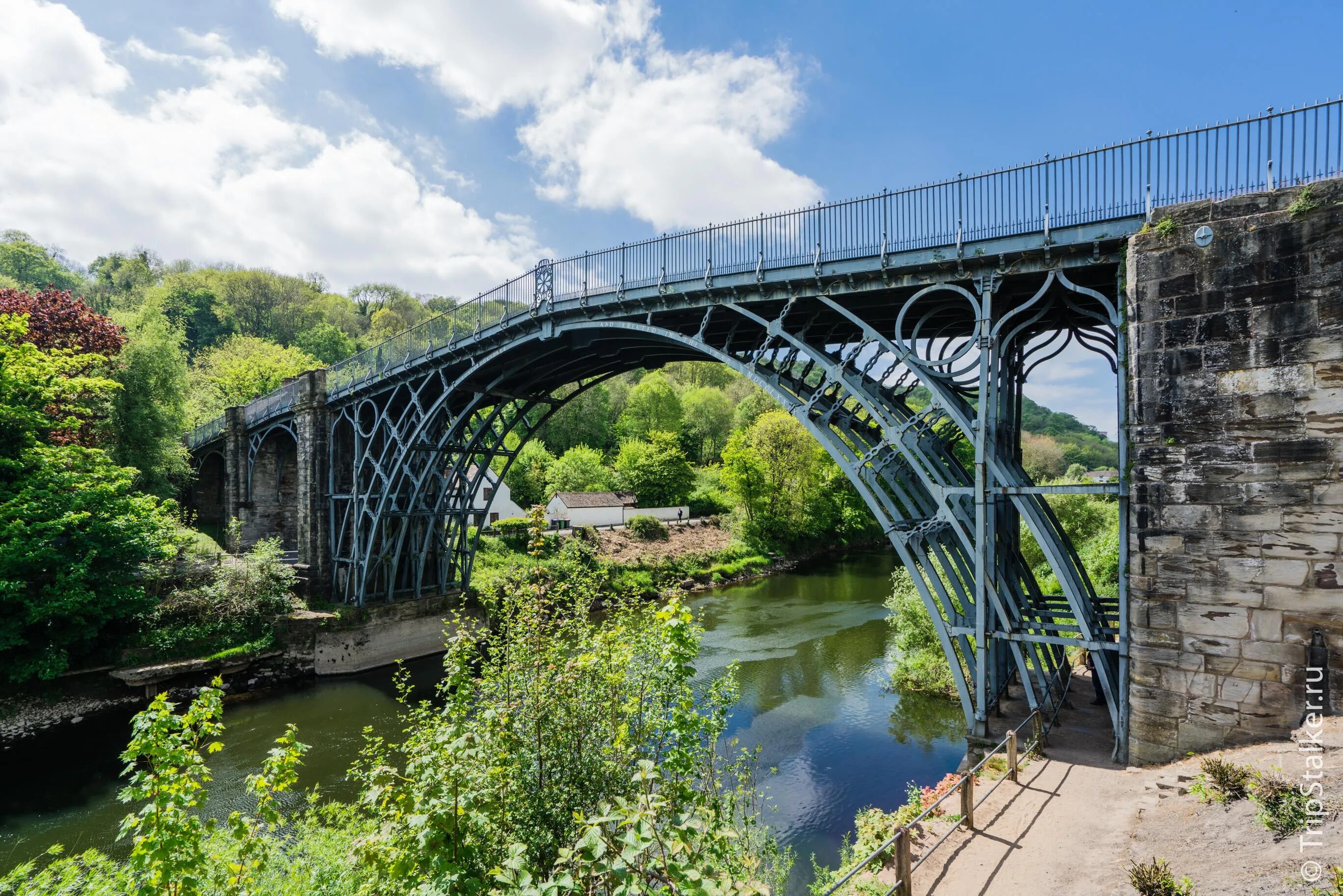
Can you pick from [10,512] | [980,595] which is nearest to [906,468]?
[980,595]

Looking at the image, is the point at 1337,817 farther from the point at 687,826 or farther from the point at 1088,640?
the point at 687,826

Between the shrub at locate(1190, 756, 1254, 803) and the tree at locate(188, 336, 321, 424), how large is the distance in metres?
44.5

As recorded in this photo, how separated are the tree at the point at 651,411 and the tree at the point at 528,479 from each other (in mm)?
11481

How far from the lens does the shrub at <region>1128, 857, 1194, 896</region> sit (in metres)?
4.75

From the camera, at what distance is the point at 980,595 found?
29.8 ft

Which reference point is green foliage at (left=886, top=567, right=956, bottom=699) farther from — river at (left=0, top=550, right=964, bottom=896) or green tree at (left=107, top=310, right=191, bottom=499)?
green tree at (left=107, top=310, right=191, bottom=499)

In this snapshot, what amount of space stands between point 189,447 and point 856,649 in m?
33.9

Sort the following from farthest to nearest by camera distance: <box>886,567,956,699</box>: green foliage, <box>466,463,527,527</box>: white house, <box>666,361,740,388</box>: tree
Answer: <box>666,361,740,388</box>: tree → <box>466,463,527,527</box>: white house → <box>886,567,956,699</box>: green foliage

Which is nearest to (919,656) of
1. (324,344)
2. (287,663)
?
(287,663)

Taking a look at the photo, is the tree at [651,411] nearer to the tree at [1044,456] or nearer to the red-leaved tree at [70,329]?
the tree at [1044,456]

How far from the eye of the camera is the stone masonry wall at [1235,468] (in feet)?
21.6

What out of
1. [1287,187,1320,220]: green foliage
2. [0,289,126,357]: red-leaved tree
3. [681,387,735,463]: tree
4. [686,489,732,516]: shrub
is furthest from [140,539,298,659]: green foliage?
[681,387,735,463]: tree

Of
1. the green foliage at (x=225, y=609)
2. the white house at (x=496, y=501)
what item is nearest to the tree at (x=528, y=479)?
the white house at (x=496, y=501)

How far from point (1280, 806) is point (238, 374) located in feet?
173
